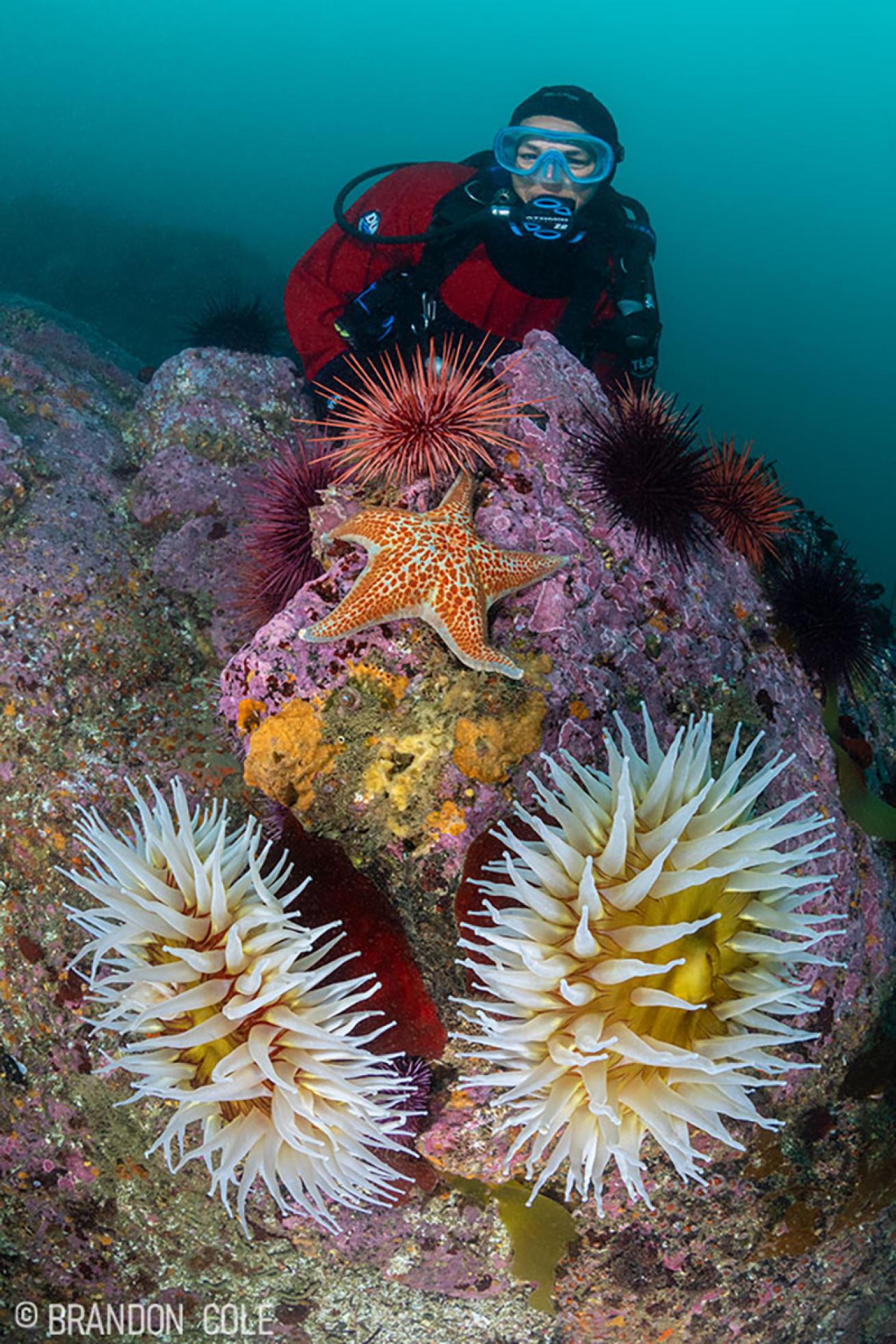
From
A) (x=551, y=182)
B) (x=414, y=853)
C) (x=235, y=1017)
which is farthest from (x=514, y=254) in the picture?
(x=235, y=1017)

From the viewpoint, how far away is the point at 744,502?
3713 mm

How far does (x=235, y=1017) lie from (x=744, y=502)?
3.07 metres

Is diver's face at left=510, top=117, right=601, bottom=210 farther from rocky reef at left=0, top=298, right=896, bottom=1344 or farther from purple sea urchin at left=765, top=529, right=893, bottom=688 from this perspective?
purple sea urchin at left=765, top=529, right=893, bottom=688

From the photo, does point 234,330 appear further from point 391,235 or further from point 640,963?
point 640,963

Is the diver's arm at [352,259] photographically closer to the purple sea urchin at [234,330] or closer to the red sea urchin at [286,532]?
the purple sea urchin at [234,330]

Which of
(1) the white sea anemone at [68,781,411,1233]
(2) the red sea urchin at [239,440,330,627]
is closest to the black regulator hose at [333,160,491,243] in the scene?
(2) the red sea urchin at [239,440,330,627]

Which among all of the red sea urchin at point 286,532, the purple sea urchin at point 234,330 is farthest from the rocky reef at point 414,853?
the purple sea urchin at point 234,330

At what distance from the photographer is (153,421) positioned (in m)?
5.37

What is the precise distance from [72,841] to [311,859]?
144cm

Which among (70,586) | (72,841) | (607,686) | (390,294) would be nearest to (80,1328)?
(72,841)

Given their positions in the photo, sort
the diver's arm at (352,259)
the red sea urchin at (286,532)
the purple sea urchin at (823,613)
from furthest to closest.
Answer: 1. the diver's arm at (352,259)
2. the purple sea urchin at (823,613)
3. the red sea urchin at (286,532)

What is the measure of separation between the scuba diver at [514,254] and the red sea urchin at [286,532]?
1.83 m

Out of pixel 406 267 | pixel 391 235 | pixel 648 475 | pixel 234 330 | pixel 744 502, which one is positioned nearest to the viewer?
pixel 648 475

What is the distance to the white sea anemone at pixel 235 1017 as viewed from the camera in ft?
7.36
